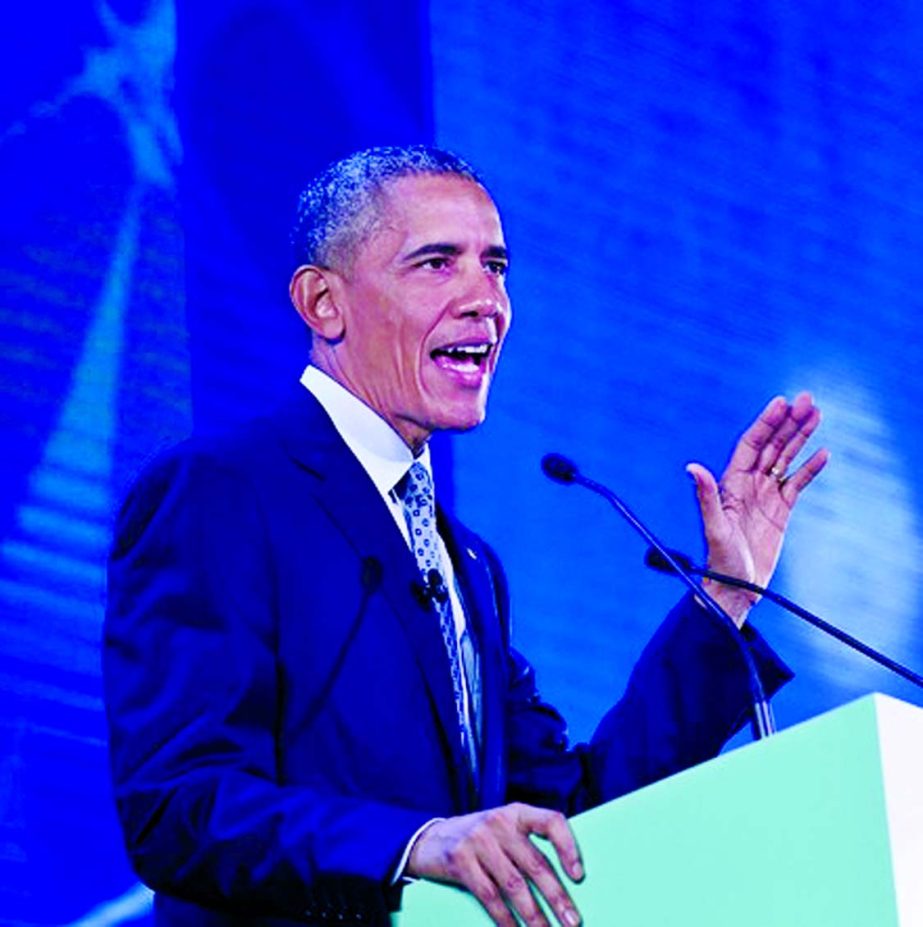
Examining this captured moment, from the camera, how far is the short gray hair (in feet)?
7.38

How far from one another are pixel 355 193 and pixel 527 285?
836 millimetres

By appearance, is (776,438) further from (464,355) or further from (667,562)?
(464,355)

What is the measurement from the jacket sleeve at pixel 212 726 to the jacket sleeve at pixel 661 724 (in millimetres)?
395

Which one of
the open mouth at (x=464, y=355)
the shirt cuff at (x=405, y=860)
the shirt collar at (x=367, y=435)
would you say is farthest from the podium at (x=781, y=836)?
the open mouth at (x=464, y=355)

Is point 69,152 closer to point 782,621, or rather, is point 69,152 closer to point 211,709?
point 211,709

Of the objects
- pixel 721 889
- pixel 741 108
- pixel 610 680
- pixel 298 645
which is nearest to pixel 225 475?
pixel 298 645

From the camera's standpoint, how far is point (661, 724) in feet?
6.72

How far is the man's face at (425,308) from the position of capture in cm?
215

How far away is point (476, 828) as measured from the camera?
148 cm

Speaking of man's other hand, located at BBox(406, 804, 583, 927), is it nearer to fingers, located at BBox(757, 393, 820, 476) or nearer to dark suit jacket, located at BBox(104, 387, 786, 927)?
dark suit jacket, located at BBox(104, 387, 786, 927)

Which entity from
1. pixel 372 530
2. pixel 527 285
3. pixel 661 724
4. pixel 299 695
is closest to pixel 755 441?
pixel 661 724

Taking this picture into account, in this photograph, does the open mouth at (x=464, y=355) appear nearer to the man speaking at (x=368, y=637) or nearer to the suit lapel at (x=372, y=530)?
the man speaking at (x=368, y=637)

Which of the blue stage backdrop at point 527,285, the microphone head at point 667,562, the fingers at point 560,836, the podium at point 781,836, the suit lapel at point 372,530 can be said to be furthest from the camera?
the blue stage backdrop at point 527,285

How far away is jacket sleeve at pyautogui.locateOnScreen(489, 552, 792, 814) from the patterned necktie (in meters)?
0.15
